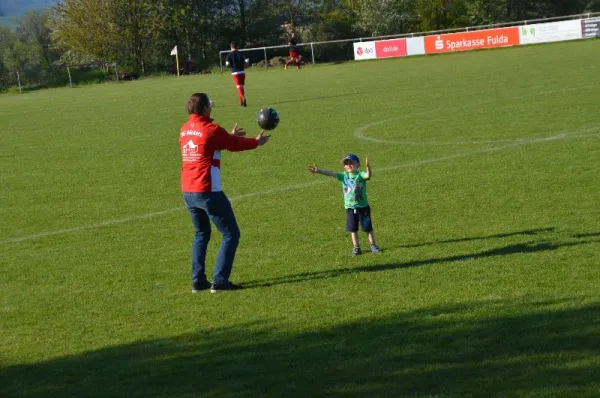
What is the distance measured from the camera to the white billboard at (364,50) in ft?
190

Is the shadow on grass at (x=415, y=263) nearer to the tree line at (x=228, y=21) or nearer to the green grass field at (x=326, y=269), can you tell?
the green grass field at (x=326, y=269)

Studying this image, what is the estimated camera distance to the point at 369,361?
6629 mm

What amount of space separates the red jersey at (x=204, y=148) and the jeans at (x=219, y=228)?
93 mm

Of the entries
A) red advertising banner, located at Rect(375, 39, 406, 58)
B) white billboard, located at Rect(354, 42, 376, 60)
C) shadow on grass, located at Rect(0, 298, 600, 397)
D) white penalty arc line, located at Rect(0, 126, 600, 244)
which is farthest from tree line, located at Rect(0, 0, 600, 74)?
shadow on grass, located at Rect(0, 298, 600, 397)

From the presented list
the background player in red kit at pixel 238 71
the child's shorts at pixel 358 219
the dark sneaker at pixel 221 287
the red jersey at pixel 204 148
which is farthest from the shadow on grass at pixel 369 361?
the background player in red kit at pixel 238 71

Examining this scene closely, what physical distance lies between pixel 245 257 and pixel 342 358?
12.9 ft

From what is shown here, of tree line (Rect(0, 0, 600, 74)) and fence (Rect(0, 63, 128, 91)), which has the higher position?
tree line (Rect(0, 0, 600, 74))

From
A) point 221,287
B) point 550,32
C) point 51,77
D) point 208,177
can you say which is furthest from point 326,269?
point 51,77

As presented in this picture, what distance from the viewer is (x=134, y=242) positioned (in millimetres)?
11727

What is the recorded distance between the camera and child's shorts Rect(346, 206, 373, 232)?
10.3 meters

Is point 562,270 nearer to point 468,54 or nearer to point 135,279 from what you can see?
point 135,279

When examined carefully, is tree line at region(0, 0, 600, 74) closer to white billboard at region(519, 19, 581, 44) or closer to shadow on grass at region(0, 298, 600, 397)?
white billboard at region(519, 19, 581, 44)

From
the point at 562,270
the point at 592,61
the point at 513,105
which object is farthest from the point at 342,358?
the point at 592,61

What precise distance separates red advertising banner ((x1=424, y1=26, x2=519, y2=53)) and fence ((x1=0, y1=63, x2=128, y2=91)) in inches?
880
